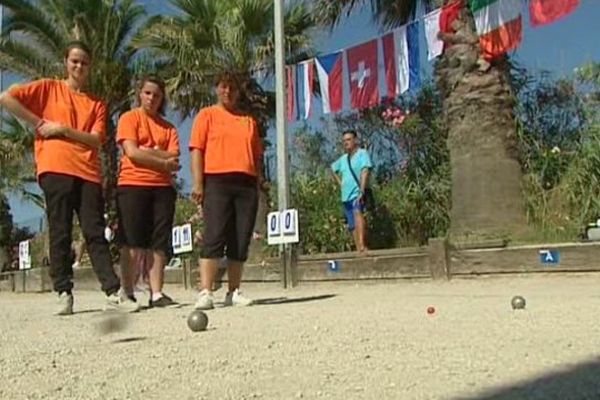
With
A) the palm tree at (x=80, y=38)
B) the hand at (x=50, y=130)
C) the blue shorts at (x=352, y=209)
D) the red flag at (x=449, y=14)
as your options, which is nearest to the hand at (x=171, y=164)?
the hand at (x=50, y=130)

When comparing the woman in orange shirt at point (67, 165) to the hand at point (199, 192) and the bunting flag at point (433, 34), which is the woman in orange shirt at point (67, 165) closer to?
the hand at point (199, 192)

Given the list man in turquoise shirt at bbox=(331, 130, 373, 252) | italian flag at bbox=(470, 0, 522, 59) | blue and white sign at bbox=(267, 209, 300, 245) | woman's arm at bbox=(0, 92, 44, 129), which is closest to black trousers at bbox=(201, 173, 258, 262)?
woman's arm at bbox=(0, 92, 44, 129)

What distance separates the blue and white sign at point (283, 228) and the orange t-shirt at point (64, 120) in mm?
4087

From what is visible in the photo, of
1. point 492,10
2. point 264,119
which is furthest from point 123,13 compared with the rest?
point 492,10

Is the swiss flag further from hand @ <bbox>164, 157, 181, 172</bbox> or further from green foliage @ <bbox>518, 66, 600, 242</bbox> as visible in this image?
hand @ <bbox>164, 157, 181, 172</bbox>

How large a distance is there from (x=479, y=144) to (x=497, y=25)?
131 centimetres

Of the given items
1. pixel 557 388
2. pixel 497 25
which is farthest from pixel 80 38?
pixel 557 388

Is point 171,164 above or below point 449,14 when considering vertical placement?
below

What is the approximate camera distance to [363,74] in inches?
487

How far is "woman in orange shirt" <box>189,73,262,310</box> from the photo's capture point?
19.8ft

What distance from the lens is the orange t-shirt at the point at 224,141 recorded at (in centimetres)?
610

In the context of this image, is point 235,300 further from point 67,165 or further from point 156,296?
point 67,165

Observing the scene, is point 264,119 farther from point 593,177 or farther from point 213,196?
point 213,196

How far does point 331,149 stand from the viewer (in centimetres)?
1374
